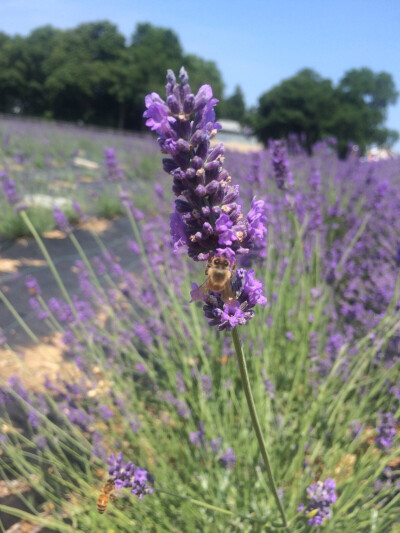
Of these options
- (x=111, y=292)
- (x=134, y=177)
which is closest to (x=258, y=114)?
(x=134, y=177)

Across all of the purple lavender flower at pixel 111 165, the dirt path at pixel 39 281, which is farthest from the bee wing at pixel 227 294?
the purple lavender flower at pixel 111 165

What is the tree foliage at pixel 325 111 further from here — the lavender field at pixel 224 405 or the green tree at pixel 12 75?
the lavender field at pixel 224 405

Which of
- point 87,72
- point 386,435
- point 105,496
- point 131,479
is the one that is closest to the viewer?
point 131,479

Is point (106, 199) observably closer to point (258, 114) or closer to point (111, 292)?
point (111, 292)

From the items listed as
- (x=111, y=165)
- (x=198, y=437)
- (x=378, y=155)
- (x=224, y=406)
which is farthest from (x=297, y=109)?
(x=198, y=437)

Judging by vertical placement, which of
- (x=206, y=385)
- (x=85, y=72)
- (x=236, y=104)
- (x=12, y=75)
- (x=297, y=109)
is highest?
(x=236, y=104)

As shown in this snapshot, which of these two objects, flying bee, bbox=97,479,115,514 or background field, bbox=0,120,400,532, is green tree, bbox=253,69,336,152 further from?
flying bee, bbox=97,479,115,514

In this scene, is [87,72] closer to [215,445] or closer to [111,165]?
[111,165]
